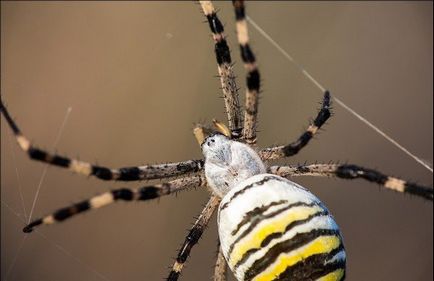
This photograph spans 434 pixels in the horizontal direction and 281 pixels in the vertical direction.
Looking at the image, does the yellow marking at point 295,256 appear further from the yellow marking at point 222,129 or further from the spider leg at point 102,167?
the yellow marking at point 222,129

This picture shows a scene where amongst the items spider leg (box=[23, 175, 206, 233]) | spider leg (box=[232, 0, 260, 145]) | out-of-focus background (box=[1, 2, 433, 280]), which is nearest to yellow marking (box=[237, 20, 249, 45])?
spider leg (box=[232, 0, 260, 145])

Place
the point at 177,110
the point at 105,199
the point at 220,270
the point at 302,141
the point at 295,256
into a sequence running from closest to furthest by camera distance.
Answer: the point at 295,256, the point at 105,199, the point at 302,141, the point at 220,270, the point at 177,110

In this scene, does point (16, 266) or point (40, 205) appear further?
point (40, 205)

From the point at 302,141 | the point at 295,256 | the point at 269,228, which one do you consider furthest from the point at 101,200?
the point at 302,141

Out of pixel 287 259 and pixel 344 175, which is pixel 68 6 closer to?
pixel 344 175

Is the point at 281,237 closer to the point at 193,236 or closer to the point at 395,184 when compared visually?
the point at 395,184

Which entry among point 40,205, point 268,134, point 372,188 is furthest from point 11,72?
point 372,188
